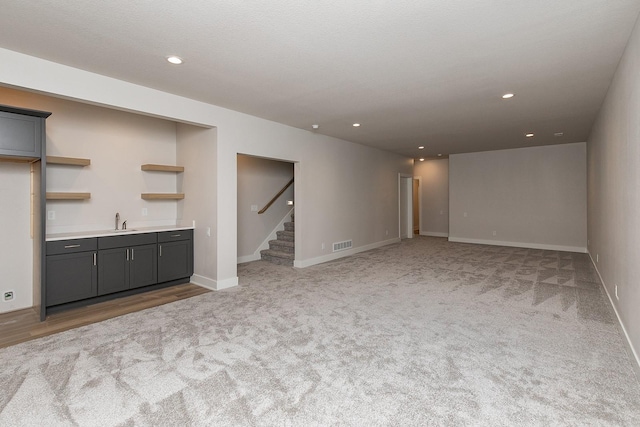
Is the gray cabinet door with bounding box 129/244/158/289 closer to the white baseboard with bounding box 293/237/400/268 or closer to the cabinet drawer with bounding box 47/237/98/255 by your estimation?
the cabinet drawer with bounding box 47/237/98/255

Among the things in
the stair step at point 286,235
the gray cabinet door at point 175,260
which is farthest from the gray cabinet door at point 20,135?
the stair step at point 286,235

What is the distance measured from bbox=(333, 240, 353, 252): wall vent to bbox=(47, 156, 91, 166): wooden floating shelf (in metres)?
4.61

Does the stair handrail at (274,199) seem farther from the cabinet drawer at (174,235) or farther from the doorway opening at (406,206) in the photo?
the doorway opening at (406,206)

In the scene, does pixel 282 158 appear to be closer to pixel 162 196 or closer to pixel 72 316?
pixel 162 196

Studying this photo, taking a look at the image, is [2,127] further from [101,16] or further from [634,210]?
[634,210]

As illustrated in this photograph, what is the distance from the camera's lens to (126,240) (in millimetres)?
4309

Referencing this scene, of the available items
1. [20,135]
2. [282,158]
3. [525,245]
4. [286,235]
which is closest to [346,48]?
[282,158]

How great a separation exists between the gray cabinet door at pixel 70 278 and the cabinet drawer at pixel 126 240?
0.18 m

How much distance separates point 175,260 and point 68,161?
6.14 ft

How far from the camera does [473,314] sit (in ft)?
11.9

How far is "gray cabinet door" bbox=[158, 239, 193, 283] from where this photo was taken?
15.4 ft

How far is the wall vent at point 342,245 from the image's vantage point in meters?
7.03

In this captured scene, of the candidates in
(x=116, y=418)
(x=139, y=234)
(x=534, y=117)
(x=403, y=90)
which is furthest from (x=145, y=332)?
(x=534, y=117)

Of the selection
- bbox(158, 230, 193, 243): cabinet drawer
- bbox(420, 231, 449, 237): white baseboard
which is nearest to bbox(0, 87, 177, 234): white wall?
bbox(158, 230, 193, 243): cabinet drawer
